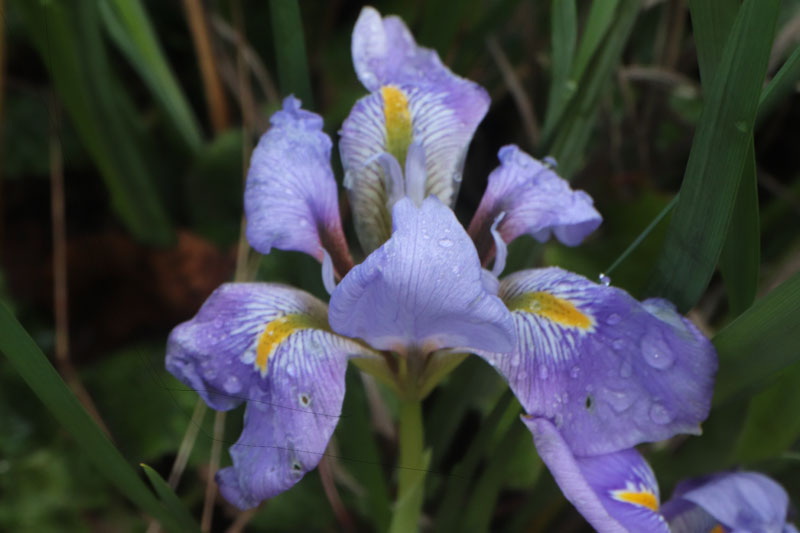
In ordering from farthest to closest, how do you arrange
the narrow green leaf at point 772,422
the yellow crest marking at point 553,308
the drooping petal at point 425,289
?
the narrow green leaf at point 772,422
the yellow crest marking at point 553,308
the drooping petal at point 425,289

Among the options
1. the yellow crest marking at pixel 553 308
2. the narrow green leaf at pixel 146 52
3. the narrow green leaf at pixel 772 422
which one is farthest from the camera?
the narrow green leaf at pixel 146 52

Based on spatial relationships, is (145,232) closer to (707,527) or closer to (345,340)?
(345,340)

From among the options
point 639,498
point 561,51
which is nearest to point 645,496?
point 639,498

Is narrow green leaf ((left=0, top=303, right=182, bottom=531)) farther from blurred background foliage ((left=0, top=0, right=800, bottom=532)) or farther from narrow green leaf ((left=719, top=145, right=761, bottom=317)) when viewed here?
narrow green leaf ((left=719, top=145, right=761, bottom=317))

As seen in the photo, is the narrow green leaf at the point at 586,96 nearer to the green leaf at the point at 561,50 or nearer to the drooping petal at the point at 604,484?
the green leaf at the point at 561,50

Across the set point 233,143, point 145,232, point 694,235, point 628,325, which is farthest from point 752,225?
point 145,232

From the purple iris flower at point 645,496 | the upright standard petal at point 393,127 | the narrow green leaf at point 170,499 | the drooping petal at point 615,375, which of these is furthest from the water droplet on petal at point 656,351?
the narrow green leaf at point 170,499
